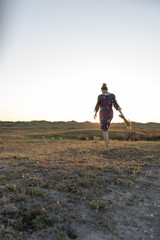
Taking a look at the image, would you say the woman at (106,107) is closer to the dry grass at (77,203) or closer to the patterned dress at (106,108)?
the patterned dress at (106,108)

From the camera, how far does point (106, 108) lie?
391 inches

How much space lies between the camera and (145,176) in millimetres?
6312

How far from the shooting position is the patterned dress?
32.3 ft

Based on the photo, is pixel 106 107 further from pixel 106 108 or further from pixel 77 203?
pixel 77 203

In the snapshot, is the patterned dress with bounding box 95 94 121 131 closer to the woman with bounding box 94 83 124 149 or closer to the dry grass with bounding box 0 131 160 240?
the woman with bounding box 94 83 124 149

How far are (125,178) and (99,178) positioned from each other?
815 millimetres

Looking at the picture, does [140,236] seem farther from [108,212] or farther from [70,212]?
[70,212]

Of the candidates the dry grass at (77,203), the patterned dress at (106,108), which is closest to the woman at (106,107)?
the patterned dress at (106,108)

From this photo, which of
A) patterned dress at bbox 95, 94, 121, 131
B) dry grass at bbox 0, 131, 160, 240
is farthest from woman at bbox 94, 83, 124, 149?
dry grass at bbox 0, 131, 160, 240

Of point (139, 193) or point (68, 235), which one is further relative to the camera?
point (139, 193)

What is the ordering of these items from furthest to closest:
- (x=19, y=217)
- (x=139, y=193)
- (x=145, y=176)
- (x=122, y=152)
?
(x=122, y=152), (x=145, y=176), (x=139, y=193), (x=19, y=217)

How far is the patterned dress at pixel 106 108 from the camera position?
388 inches

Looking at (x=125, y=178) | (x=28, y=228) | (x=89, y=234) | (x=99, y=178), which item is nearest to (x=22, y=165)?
(x=99, y=178)

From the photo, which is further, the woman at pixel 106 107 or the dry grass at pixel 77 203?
the woman at pixel 106 107
